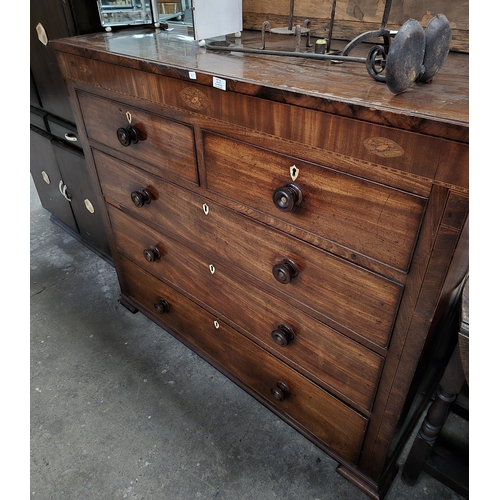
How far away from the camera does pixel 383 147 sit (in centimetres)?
67

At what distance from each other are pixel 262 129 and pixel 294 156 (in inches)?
3.5

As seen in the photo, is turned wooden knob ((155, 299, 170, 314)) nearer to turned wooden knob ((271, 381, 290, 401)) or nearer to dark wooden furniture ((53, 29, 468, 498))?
dark wooden furniture ((53, 29, 468, 498))

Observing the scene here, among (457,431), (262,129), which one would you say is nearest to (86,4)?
(262,129)

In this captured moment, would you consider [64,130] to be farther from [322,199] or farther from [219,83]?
[322,199]

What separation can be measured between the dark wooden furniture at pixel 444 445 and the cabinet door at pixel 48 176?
6.21 feet

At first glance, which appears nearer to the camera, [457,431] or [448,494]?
[448,494]

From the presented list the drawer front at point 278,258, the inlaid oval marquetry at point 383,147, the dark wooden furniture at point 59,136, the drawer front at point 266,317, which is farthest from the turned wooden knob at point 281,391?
the dark wooden furniture at point 59,136

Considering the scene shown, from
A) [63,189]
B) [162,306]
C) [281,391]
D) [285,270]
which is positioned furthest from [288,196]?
[63,189]

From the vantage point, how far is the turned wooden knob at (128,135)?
112 centimetres

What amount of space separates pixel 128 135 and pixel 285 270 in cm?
60

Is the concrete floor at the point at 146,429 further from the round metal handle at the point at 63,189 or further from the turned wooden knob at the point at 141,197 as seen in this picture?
the turned wooden knob at the point at 141,197

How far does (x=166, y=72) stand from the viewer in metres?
0.92

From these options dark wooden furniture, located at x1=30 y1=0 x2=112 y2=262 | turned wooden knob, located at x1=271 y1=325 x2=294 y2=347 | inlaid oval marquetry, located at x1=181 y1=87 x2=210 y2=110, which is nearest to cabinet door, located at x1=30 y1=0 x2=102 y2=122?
dark wooden furniture, located at x1=30 y1=0 x2=112 y2=262

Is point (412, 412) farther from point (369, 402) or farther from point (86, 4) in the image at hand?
point (86, 4)
